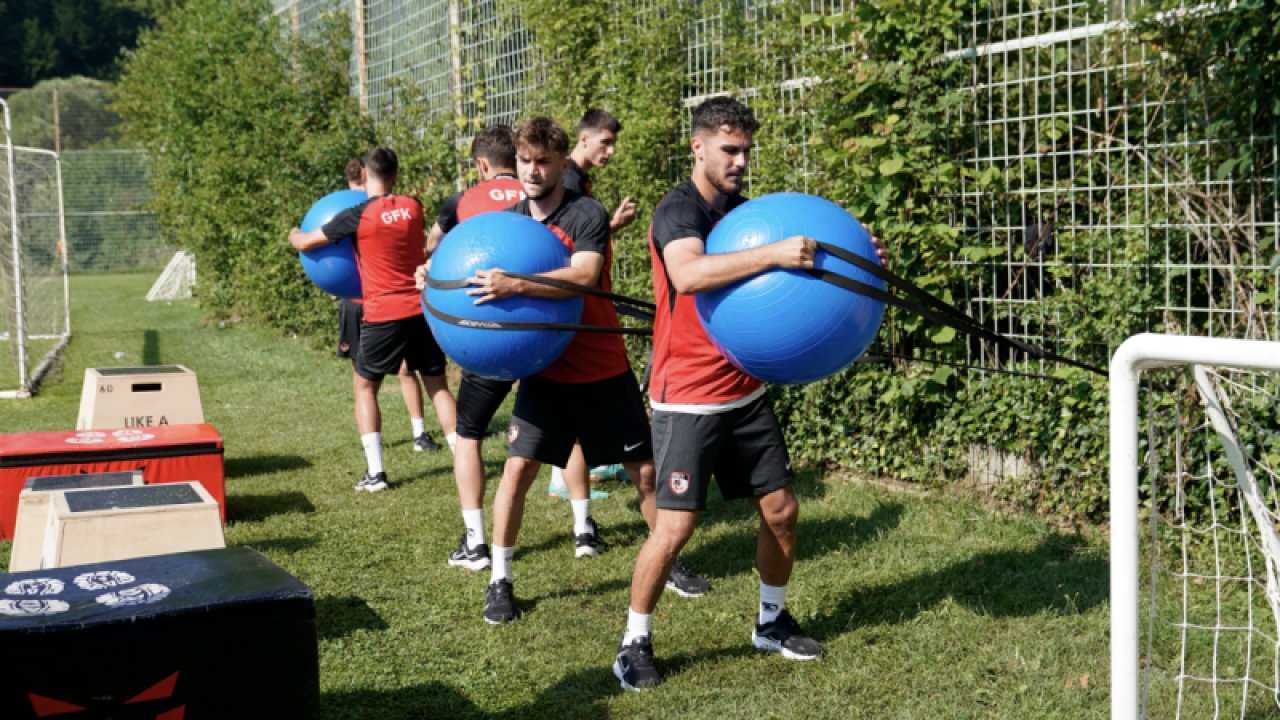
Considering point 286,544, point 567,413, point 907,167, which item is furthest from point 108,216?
point 567,413

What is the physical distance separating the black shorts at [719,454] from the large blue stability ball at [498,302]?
1.80 feet

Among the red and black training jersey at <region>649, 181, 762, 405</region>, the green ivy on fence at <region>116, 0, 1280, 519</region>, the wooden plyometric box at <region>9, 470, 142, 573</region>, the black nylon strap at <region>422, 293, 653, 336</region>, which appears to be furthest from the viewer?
the green ivy on fence at <region>116, 0, 1280, 519</region>

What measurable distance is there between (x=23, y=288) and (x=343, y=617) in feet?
31.0

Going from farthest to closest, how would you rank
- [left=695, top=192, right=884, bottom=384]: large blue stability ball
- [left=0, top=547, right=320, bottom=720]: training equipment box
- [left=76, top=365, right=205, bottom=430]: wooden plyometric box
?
[left=76, top=365, right=205, bottom=430]: wooden plyometric box
[left=695, top=192, right=884, bottom=384]: large blue stability ball
[left=0, top=547, right=320, bottom=720]: training equipment box

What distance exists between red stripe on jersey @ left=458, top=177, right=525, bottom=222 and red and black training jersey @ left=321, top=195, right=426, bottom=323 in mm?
1428

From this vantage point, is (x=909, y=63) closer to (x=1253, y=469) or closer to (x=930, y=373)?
(x=930, y=373)

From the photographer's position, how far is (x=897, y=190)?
253 inches

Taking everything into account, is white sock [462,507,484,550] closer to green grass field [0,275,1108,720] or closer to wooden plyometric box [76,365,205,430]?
green grass field [0,275,1108,720]

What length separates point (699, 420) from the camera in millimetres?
4293

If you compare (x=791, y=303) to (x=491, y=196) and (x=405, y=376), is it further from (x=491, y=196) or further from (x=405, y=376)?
(x=405, y=376)

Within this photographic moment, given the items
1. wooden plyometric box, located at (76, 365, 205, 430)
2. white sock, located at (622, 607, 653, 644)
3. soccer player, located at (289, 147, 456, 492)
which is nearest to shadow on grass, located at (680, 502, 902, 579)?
white sock, located at (622, 607, 653, 644)

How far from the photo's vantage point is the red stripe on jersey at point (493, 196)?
6.12 m

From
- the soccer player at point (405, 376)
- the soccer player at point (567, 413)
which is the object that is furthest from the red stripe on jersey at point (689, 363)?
the soccer player at point (405, 376)

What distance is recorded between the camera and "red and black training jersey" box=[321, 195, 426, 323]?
24.9 feet
